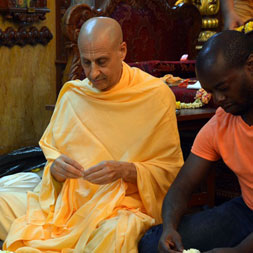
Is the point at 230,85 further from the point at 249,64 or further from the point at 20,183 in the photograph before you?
the point at 20,183

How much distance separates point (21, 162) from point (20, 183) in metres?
1.24

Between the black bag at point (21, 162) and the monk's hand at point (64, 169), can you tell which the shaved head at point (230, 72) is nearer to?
the monk's hand at point (64, 169)

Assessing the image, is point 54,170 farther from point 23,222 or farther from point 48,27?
point 48,27

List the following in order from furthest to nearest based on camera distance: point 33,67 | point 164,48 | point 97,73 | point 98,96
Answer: point 164,48 → point 33,67 → point 98,96 → point 97,73

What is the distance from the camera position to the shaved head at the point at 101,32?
303 centimetres

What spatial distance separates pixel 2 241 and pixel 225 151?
1480mm

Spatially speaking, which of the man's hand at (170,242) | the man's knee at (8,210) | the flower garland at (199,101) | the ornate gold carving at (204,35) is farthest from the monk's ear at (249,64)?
the ornate gold carving at (204,35)

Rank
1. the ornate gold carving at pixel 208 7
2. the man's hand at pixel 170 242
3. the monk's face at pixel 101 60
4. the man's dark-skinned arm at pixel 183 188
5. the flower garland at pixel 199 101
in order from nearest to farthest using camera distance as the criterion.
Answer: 1. the man's hand at pixel 170 242
2. the man's dark-skinned arm at pixel 183 188
3. the monk's face at pixel 101 60
4. the flower garland at pixel 199 101
5. the ornate gold carving at pixel 208 7

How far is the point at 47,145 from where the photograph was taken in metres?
3.35

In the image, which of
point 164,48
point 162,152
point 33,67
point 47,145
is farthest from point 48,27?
point 162,152

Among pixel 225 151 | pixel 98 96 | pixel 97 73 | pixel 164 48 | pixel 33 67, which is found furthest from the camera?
pixel 164 48

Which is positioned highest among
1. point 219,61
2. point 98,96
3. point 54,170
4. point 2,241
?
point 219,61

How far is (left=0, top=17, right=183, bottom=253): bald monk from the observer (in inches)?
116

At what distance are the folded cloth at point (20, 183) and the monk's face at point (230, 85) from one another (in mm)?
1673
